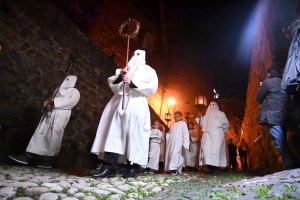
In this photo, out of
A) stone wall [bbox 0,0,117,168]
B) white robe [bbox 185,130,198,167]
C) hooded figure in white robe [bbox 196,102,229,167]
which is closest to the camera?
stone wall [bbox 0,0,117,168]

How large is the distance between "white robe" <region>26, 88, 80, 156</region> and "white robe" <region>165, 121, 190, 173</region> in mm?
2583

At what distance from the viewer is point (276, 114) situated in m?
3.71

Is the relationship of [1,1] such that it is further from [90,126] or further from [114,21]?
[114,21]

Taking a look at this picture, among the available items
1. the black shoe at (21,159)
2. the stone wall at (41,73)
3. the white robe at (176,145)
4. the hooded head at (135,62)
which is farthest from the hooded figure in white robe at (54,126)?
the white robe at (176,145)

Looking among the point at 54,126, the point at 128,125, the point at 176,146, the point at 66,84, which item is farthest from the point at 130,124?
the point at 176,146

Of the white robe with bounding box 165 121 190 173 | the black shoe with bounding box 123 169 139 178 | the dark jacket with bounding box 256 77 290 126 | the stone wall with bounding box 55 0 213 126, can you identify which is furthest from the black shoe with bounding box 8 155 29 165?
the stone wall with bounding box 55 0 213 126

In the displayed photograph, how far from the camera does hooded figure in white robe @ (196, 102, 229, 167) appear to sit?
5.63m

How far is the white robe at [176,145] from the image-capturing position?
5387mm

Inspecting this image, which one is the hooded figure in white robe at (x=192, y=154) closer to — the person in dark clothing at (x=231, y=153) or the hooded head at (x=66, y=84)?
the person in dark clothing at (x=231, y=153)

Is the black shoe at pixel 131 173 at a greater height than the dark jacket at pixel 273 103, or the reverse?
the dark jacket at pixel 273 103

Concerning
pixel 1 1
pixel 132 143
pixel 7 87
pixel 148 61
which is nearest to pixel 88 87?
pixel 7 87

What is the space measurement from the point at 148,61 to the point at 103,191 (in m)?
12.5

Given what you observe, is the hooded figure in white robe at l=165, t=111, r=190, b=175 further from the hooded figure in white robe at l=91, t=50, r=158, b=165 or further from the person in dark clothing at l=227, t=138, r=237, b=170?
the person in dark clothing at l=227, t=138, r=237, b=170

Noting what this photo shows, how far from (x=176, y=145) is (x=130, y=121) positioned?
95.8 inches
